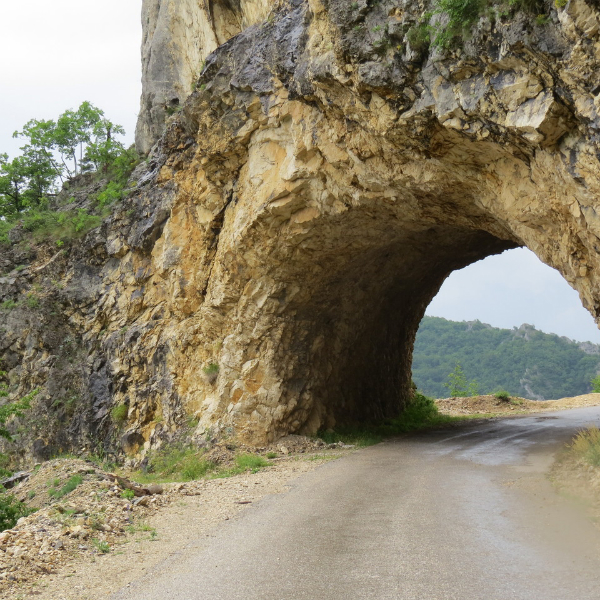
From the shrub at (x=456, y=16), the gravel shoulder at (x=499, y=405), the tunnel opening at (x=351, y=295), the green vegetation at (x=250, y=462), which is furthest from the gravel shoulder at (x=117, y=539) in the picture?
the gravel shoulder at (x=499, y=405)

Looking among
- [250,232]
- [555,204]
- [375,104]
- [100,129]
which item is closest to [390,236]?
[250,232]

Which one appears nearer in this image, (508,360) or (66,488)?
(66,488)

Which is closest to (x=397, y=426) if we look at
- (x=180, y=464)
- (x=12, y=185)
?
(x=180, y=464)

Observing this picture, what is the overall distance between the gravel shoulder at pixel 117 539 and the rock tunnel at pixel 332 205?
5843 mm

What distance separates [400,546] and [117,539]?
3.75 metres

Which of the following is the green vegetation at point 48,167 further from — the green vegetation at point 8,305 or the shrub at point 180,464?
the shrub at point 180,464

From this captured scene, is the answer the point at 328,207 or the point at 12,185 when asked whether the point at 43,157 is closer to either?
the point at 12,185

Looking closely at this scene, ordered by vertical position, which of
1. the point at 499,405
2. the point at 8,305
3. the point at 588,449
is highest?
the point at 8,305

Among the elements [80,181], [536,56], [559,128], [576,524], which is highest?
[80,181]

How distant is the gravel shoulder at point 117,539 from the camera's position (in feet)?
19.7

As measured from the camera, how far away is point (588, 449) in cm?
1034

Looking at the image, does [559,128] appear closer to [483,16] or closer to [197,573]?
[483,16]

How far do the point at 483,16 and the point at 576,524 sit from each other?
7.22 metres

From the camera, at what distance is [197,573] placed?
6.06 metres
